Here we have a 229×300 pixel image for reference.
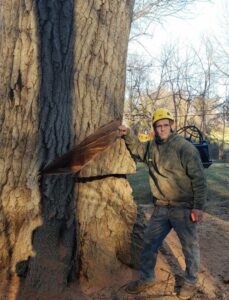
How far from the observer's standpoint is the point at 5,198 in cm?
374

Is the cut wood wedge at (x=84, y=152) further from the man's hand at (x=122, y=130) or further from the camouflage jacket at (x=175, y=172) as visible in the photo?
the camouflage jacket at (x=175, y=172)

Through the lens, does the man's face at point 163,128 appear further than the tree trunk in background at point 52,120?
Yes

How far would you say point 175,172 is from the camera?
3945 millimetres

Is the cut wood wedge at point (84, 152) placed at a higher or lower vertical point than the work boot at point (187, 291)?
higher

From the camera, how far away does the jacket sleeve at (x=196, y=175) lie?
382cm

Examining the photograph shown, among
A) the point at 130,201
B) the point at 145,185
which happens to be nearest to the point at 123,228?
the point at 130,201

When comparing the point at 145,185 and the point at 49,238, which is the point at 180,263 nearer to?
the point at 49,238

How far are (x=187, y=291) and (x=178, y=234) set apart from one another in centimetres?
58

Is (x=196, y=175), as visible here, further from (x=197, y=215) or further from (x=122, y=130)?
(x=122, y=130)

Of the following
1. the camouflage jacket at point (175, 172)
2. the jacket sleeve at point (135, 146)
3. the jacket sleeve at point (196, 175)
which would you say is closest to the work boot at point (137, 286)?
the camouflage jacket at point (175, 172)

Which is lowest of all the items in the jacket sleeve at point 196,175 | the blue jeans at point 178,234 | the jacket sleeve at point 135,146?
the blue jeans at point 178,234

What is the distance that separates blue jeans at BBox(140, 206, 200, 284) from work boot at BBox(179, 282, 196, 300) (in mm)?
49

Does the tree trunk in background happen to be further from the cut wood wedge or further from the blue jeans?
the blue jeans

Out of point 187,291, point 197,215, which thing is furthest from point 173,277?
point 197,215
